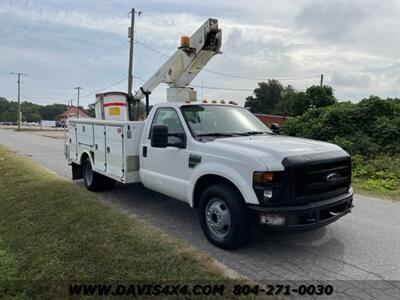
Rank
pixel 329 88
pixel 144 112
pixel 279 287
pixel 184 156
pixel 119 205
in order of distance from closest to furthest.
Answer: pixel 279 287
pixel 184 156
pixel 119 205
pixel 144 112
pixel 329 88

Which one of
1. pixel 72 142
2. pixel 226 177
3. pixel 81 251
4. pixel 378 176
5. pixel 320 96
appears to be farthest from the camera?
pixel 320 96

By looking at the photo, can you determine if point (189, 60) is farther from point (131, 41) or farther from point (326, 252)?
point (131, 41)

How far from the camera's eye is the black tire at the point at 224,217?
4.52 metres

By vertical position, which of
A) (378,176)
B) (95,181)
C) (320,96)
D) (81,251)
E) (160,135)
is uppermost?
(320,96)

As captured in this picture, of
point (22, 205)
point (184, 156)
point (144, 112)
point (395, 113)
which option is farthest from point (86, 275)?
point (395, 113)

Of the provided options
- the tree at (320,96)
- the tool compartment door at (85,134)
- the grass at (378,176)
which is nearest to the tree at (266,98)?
the tree at (320,96)

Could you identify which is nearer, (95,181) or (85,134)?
(95,181)

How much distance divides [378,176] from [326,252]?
6645mm

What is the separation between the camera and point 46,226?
5.95m

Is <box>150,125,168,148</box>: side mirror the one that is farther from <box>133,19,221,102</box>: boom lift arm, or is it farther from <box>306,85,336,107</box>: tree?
<box>306,85,336,107</box>: tree

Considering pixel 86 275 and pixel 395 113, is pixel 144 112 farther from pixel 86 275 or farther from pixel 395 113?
pixel 395 113

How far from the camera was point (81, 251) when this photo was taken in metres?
4.77

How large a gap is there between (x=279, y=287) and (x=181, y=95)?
4.72 metres

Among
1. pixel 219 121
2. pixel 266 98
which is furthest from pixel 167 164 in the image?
pixel 266 98
